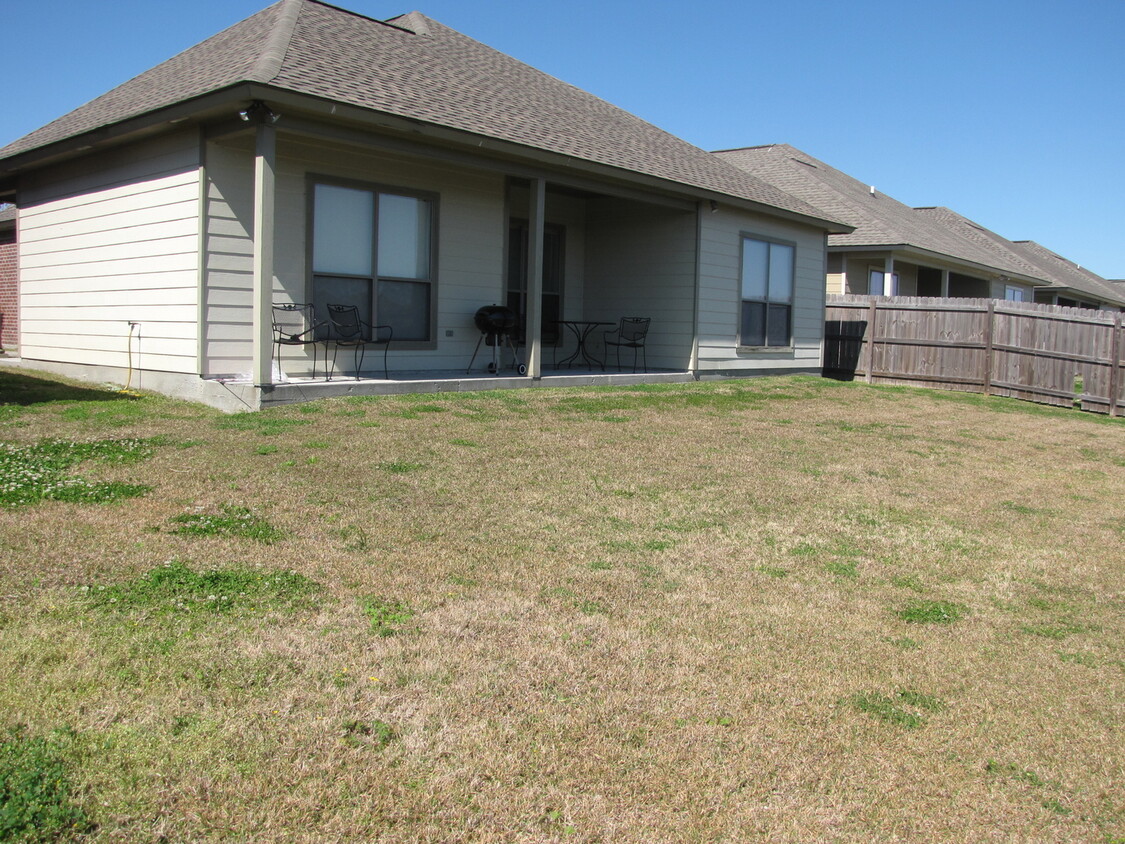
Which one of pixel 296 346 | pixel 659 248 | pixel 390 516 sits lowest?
pixel 390 516

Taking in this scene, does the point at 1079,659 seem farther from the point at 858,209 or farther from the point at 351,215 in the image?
the point at 858,209

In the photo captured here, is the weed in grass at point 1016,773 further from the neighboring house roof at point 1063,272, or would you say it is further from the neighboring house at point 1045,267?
the neighboring house roof at point 1063,272

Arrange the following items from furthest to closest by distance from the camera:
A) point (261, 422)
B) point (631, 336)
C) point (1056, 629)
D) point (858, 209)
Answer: point (858, 209), point (631, 336), point (261, 422), point (1056, 629)

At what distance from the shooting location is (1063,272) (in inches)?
1516

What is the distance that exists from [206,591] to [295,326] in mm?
6703

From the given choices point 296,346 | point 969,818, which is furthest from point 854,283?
point 969,818

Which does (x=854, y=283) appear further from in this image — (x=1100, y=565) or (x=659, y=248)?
(x=1100, y=565)

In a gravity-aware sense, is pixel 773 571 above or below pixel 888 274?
below

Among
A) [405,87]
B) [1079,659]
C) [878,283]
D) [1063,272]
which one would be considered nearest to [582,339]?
[405,87]

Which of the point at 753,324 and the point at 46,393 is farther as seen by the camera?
the point at 753,324

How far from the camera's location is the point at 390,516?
585 centimetres

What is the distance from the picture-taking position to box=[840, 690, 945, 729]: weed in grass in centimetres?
366

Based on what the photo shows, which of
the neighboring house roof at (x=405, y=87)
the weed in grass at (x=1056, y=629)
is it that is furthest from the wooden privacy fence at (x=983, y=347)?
the weed in grass at (x=1056, y=629)

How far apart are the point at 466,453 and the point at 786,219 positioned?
10946 mm
